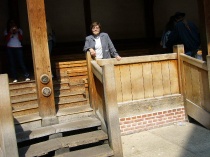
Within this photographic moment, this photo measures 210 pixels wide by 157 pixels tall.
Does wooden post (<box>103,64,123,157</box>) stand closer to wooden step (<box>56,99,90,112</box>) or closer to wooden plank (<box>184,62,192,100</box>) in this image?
wooden step (<box>56,99,90,112</box>)

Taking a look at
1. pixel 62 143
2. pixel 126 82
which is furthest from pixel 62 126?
pixel 126 82

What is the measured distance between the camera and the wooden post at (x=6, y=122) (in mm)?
4027

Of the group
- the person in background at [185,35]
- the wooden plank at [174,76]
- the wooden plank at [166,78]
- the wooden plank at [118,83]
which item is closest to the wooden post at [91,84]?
the wooden plank at [118,83]

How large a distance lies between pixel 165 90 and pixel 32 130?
272cm

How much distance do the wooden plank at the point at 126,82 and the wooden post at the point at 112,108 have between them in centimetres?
113

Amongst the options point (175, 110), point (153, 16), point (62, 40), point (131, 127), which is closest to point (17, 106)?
point (131, 127)

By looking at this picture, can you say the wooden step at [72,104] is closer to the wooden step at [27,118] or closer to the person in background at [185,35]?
the wooden step at [27,118]

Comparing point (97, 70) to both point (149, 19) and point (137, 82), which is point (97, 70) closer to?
point (137, 82)

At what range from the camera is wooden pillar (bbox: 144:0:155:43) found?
9.68 meters

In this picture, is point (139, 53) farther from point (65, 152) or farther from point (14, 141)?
point (14, 141)

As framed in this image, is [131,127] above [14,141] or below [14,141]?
below

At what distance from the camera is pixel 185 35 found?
657cm

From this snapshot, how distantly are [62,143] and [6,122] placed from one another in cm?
96

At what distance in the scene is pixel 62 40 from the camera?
8.92 metres
